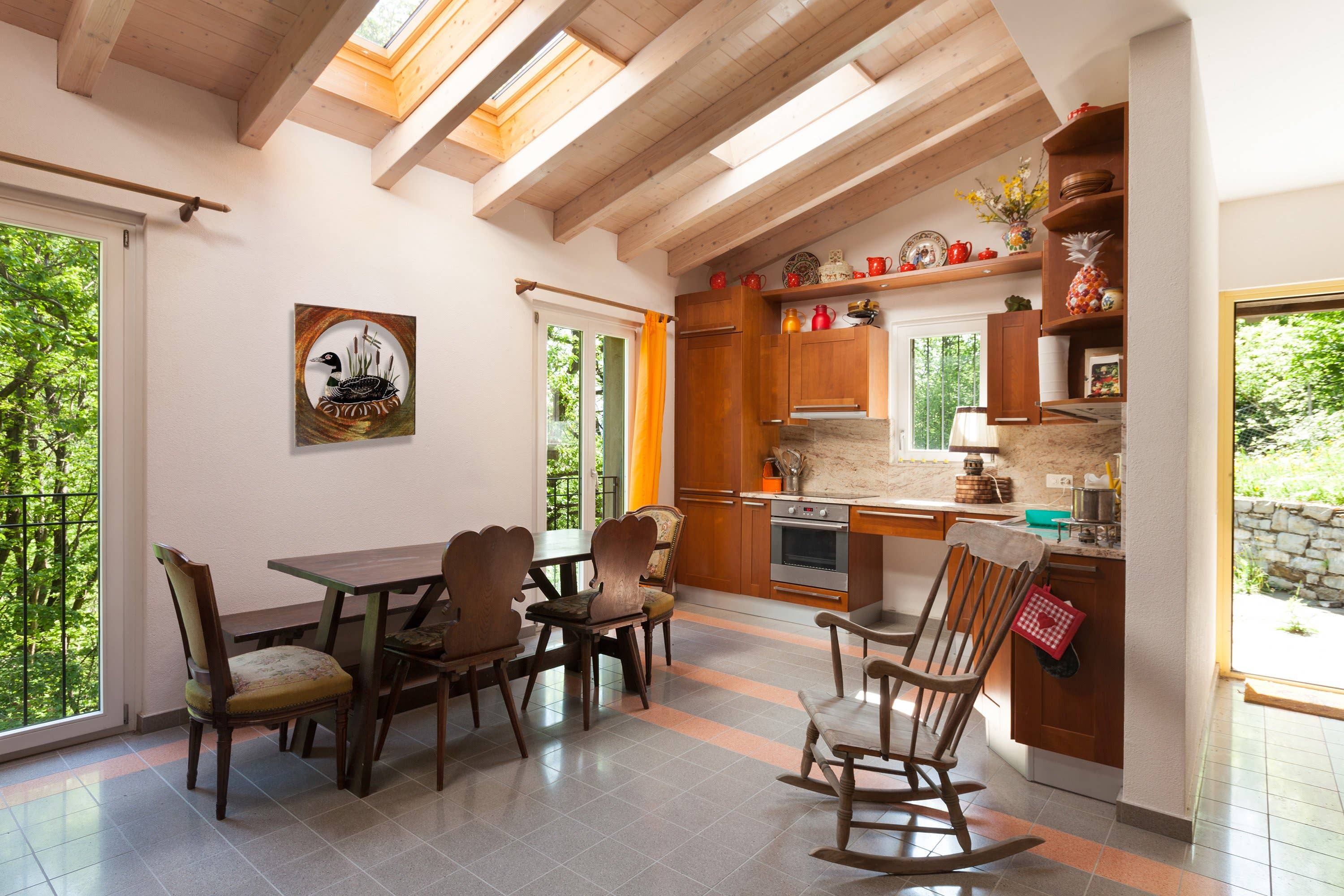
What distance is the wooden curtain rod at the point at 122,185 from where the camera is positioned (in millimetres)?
2701

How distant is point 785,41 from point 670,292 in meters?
2.54

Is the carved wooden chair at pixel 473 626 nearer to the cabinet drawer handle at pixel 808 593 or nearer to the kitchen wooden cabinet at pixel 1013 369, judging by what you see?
the cabinet drawer handle at pixel 808 593

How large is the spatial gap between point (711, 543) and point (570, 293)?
221cm

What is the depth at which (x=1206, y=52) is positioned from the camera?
8.53ft

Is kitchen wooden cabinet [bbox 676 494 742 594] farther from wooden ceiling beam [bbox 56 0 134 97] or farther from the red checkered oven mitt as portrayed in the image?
wooden ceiling beam [bbox 56 0 134 97]

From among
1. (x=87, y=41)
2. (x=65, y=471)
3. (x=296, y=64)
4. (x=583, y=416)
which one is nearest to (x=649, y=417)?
(x=583, y=416)

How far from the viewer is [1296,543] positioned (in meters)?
3.98

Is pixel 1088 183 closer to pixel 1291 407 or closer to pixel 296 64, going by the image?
pixel 1291 407

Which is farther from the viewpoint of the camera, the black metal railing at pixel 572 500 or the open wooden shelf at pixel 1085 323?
the black metal railing at pixel 572 500

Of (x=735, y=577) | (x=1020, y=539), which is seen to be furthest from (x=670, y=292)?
(x=1020, y=539)

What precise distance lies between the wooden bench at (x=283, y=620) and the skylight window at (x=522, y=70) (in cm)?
257

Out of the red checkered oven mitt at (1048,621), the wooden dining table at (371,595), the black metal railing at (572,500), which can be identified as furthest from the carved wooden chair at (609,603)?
the red checkered oven mitt at (1048,621)

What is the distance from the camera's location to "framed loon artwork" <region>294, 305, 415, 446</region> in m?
3.58

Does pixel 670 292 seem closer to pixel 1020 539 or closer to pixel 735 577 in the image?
pixel 735 577
